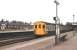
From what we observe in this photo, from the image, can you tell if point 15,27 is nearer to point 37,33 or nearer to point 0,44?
point 37,33

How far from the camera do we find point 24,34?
1539 inches

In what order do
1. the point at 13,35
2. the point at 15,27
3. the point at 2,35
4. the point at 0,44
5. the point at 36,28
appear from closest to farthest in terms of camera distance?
the point at 0,44, the point at 2,35, the point at 13,35, the point at 36,28, the point at 15,27

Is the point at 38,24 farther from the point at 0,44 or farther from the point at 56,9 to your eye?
the point at 0,44

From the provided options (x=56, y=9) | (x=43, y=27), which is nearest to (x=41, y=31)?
(x=43, y=27)

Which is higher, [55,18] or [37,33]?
[55,18]

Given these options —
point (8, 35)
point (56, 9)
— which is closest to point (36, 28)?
point (8, 35)

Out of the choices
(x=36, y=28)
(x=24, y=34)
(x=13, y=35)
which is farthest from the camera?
(x=24, y=34)

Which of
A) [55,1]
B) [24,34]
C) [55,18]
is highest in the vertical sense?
[55,1]

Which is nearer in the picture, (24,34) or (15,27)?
(24,34)

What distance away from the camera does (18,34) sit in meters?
36.7

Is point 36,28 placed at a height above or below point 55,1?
below

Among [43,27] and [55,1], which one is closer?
[55,1]

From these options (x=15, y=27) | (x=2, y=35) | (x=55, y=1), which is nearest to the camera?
(x=55, y=1)

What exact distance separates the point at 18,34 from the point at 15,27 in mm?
29424
